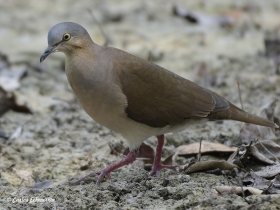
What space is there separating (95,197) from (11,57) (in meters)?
4.05

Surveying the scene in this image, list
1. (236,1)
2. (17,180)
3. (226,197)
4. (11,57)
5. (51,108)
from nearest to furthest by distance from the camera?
(226,197) → (17,180) → (51,108) → (11,57) → (236,1)

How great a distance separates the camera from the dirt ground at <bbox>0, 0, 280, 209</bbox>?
12.5ft

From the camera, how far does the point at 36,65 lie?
7.28 m

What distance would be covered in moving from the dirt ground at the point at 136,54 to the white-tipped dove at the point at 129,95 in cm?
37

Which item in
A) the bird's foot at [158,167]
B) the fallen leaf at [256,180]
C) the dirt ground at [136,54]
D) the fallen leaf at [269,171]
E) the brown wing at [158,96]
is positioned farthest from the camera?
the bird's foot at [158,167]

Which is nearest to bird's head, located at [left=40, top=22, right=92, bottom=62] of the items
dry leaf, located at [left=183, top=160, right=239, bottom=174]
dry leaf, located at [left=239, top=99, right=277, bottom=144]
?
dry leaf, located at [left=183, top=160, right=239, bottom=174]

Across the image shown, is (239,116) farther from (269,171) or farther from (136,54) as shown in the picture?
(136,54)

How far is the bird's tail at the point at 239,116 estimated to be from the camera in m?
4.66

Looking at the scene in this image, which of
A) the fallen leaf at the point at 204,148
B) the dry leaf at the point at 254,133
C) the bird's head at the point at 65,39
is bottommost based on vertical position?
the fallen leaf at the point at 204,148

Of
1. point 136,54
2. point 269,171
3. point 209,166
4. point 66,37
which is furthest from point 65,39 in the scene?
point 136,54

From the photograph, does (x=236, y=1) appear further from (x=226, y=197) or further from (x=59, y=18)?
(x=226, y=197)

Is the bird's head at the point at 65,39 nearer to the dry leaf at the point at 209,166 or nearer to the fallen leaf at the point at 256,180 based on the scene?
the dry leaf at the point at 209,166

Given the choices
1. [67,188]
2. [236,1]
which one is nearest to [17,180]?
[67,188]

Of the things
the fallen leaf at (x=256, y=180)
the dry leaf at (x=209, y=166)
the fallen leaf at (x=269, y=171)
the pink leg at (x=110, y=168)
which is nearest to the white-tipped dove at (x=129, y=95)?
the pink leg at (x=110, y=168)
